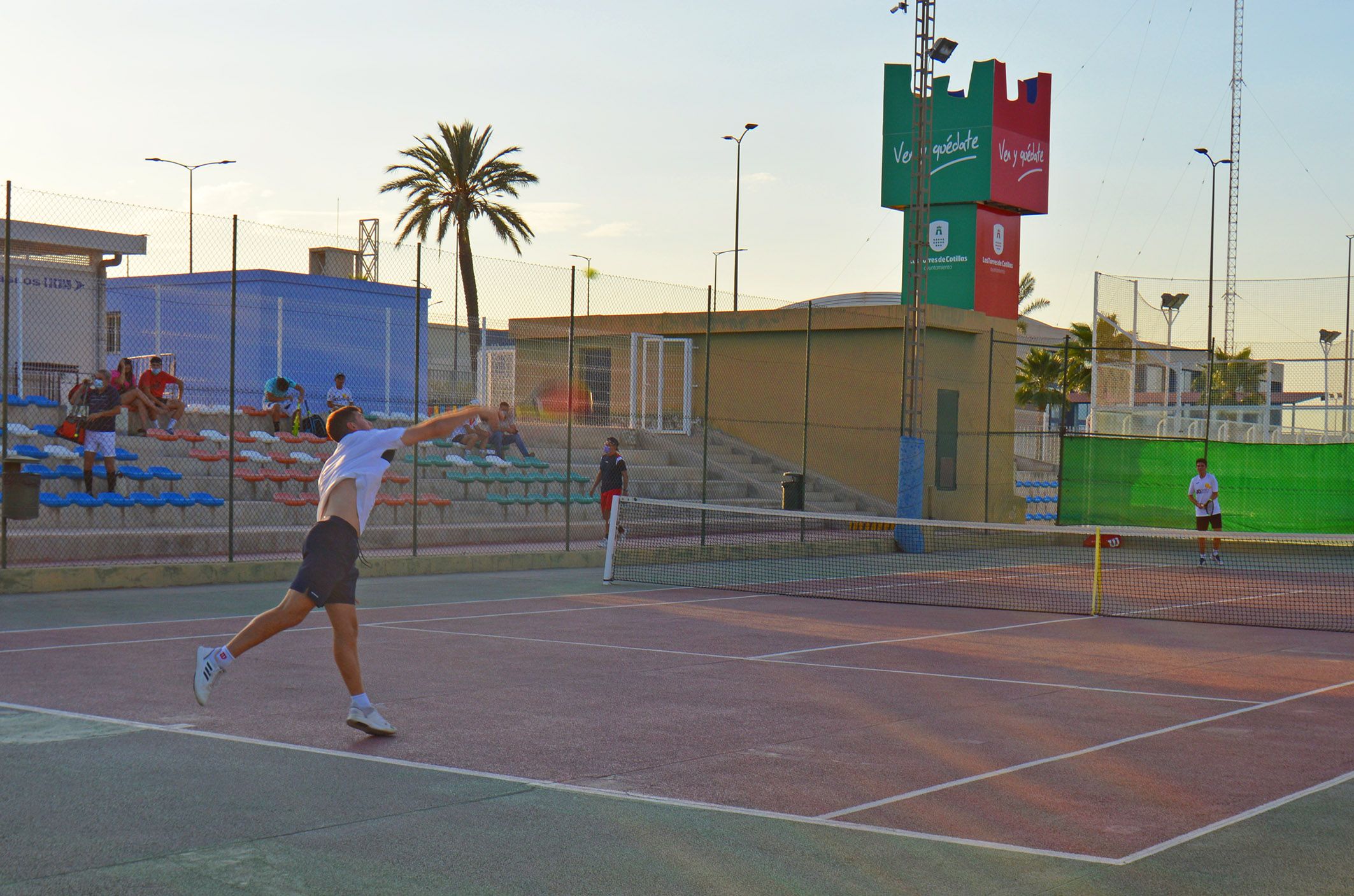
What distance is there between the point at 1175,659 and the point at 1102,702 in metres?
2.56

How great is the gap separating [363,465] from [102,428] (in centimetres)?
1088

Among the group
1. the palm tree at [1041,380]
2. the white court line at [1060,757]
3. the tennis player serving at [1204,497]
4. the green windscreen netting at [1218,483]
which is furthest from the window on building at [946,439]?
the palm tree at [1041,380]

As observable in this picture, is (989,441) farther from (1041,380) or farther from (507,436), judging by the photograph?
(1041,380)

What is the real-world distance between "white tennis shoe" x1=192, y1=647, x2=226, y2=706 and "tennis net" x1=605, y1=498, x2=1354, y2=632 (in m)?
8.09

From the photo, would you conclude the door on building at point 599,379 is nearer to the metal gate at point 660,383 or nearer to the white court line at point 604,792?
the metal gate at point 660,383

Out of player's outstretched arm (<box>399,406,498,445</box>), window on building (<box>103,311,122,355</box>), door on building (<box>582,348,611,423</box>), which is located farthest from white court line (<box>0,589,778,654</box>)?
window on building (<box>103,311,122,355</box>)

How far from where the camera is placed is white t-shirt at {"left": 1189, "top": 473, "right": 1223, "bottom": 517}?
21.0 meters

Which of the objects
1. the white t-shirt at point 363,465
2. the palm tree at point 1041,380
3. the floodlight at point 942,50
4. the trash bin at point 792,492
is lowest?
the trash bin at point 792,492

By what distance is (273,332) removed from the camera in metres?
27.8

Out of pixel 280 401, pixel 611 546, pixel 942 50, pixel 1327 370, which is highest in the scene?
pixel 942 50

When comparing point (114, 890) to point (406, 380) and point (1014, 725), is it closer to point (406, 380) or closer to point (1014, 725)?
point (1014, 725)

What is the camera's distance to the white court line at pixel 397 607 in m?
10.9

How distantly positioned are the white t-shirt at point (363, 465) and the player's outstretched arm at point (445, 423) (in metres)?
0.32

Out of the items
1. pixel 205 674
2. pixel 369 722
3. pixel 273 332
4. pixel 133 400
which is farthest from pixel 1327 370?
pixel 205 674
